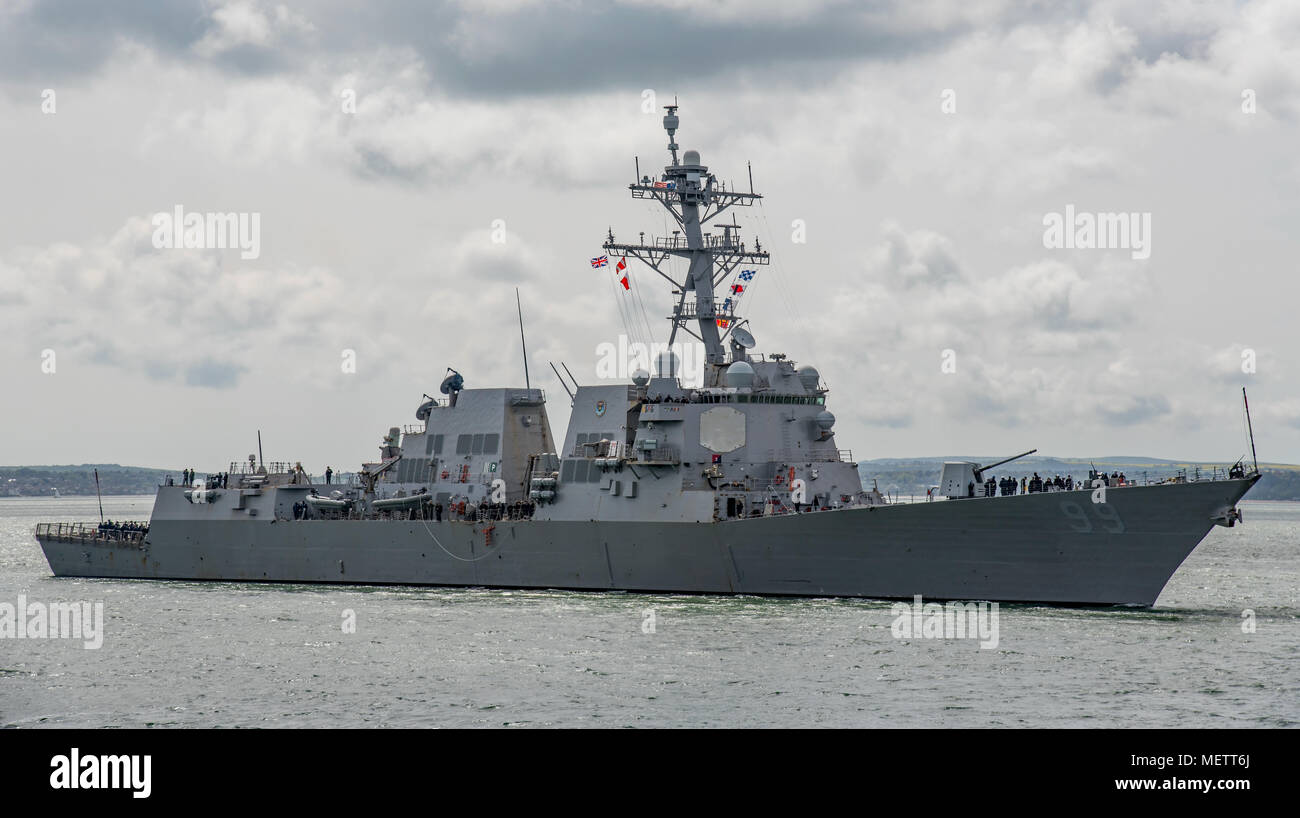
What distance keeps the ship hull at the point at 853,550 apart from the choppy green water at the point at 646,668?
1.94 feet

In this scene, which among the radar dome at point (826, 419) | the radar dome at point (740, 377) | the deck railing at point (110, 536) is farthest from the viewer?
the deck railing at point (110, 536)

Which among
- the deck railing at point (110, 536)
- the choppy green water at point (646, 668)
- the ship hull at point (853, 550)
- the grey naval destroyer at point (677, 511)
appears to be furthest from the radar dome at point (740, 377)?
the deck railing at point (110, 536)

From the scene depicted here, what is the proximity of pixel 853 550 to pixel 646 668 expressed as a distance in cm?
780

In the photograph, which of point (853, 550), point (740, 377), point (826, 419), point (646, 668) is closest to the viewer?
point (646, 668)

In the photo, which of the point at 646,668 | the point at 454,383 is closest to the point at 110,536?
the point at 454,383

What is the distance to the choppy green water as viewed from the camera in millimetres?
19141

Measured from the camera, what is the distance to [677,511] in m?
31.2

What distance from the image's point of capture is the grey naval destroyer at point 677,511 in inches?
1073

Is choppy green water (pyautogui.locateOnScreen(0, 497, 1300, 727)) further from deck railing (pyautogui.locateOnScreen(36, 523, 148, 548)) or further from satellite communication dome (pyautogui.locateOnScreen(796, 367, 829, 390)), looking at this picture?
deck railing (pyautogui.locateOnScreen(36, 523, 148, 548))

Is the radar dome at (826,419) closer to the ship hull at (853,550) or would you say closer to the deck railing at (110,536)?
the ship hull at (853,550)

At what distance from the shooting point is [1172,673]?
21516 mm

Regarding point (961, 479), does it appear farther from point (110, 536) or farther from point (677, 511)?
point (110, 536)

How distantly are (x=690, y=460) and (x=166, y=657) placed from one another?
39.1ft
